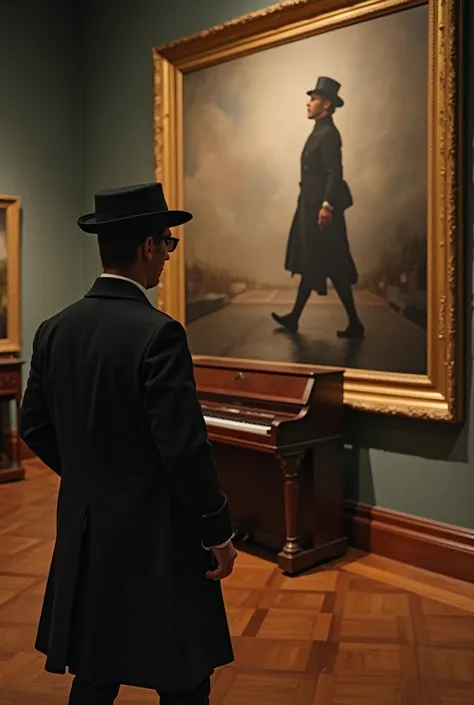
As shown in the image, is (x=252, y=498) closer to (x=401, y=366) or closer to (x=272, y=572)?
(x=272, y=572)

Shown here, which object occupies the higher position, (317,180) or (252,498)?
(317,180)

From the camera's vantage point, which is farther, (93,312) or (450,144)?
(450,144)

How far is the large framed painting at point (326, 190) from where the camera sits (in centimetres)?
393

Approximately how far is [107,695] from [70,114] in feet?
17.8

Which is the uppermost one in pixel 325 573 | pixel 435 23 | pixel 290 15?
pixel 290 15

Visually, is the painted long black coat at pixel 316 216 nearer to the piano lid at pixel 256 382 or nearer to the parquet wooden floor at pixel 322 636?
the piano lid at pixel 256 382

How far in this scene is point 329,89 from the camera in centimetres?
443

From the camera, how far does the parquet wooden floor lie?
2.78 m

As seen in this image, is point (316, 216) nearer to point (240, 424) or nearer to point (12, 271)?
point (240, 424)

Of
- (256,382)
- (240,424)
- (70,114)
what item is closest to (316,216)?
(256,382)

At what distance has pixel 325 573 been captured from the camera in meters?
3.99

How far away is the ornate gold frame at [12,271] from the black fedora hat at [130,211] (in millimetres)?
4438

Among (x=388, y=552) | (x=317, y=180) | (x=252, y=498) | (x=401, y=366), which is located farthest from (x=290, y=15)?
(x=388, y=552)

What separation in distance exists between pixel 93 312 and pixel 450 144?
251 cm
